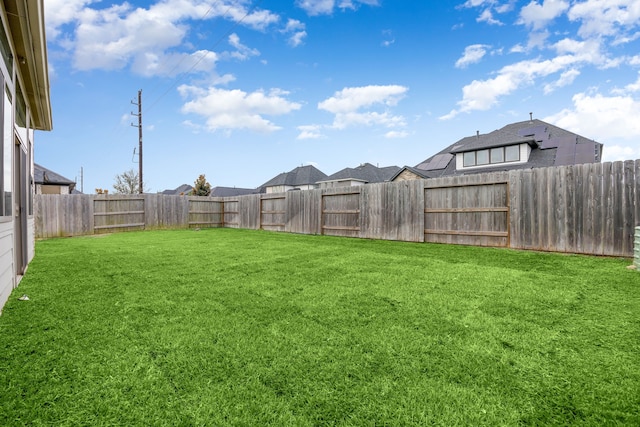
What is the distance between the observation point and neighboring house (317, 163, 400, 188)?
3122 centimetres

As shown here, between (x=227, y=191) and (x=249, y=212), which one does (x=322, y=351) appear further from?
(x=227, y=191)

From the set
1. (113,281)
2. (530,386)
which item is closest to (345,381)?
(530,386)

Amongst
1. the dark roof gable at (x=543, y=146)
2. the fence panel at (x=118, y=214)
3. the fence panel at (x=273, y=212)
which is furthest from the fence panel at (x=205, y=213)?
the dark roof gable at (x=543, y=146)

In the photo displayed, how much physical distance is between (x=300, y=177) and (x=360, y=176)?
336 inches

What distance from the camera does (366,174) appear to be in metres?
32.0

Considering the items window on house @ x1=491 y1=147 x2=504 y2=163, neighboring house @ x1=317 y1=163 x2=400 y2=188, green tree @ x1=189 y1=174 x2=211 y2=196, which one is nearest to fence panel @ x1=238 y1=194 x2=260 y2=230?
window on house @ x1=491 y1=147 x2=504 y2=163

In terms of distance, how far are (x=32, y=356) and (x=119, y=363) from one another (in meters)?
0.65

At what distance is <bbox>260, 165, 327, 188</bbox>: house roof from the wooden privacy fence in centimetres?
2239

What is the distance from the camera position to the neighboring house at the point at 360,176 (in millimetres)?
31217

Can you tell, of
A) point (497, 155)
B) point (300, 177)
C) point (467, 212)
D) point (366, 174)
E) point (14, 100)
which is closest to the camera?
point (14, 100)

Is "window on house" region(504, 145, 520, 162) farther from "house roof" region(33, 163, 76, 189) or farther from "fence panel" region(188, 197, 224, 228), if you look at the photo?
"house roof" region(33, 163, 76, 189)

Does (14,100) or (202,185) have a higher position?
(202,185)

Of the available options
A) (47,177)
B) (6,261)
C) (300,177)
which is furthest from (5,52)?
(300,177)

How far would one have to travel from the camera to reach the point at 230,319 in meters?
2.52
